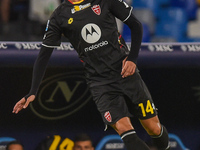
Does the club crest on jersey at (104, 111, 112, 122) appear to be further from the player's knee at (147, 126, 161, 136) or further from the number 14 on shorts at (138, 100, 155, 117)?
the player's knee at (147, 126, 161, 136)

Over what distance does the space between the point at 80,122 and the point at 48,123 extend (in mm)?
356

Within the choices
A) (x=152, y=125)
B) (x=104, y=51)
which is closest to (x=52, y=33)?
(x=104, y=51)

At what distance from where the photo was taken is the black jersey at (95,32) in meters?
4.27

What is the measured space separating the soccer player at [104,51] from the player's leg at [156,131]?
0.57 feet

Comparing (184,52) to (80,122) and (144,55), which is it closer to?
(144,55)

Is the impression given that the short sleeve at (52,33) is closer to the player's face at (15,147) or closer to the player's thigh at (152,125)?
the player's thigh at (152,125)

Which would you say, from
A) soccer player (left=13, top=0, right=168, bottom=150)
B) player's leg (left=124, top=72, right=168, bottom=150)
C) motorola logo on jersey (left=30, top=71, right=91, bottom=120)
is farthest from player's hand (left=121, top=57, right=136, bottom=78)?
motorola logo on jersey (left=30, top=71, right=91, bottom=120)

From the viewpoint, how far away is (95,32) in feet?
14.0

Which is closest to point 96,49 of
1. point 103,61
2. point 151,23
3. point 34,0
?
point 103,61

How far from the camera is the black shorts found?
13.9ft

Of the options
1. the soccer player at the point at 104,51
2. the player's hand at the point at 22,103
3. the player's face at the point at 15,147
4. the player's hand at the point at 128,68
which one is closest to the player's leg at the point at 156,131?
the soccer player at the point at 104,51

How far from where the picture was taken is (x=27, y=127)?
5434 millimetres

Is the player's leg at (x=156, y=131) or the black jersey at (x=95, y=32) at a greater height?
the black jersey at (x=95, y=32)

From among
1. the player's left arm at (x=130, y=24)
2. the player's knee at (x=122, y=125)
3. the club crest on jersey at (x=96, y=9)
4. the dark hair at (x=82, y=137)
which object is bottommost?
the dark hair at (x=82, y=137)
